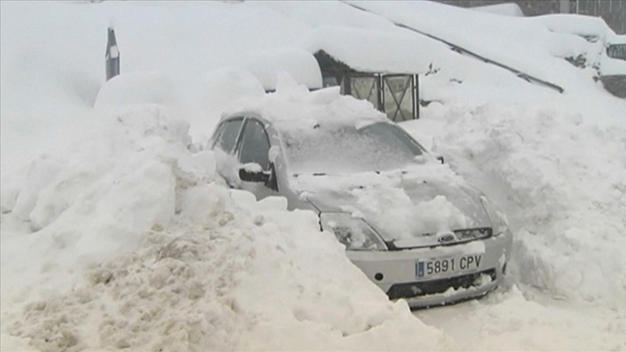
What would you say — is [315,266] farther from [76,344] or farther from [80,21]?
[80,21]

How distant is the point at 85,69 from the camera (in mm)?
14359

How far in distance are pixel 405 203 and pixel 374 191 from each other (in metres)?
0.28

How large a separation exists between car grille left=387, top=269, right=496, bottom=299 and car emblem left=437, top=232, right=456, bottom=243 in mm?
273

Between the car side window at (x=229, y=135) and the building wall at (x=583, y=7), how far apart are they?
6691 millimetres

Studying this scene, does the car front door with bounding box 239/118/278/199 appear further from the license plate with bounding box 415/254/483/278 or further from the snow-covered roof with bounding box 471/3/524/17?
the snow-covered roof with bounding box 471/3/524/17

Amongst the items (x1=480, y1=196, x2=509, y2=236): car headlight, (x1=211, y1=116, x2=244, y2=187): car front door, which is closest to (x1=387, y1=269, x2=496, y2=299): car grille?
(x1=480, y1=196, x2=509, y2=236): car headlight

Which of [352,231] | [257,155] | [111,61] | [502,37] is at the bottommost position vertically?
[352,231]

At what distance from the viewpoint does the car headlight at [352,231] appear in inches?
185

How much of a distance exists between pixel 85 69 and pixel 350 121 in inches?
384

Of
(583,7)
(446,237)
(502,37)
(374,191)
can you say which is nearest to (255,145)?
(374,191)

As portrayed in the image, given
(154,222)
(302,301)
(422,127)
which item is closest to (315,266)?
(302,301)

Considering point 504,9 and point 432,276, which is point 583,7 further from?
point 432,276

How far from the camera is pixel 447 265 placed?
187 inches

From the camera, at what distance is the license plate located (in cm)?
468
